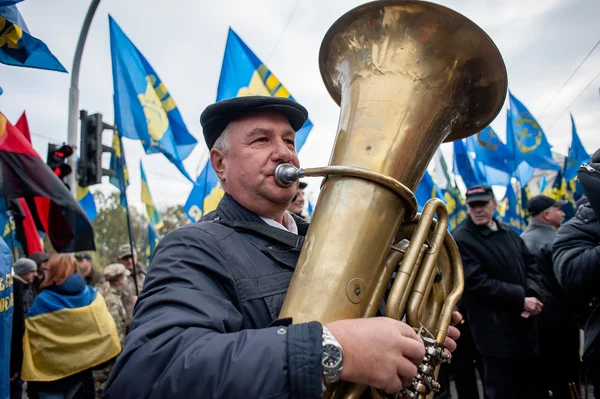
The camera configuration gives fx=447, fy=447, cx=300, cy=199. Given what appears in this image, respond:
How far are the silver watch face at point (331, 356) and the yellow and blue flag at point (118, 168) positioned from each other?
5.38 metres

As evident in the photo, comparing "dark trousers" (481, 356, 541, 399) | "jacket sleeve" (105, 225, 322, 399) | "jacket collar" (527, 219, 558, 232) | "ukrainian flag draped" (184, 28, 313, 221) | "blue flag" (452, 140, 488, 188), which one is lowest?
"dark trousers" (481, 356, 541, 399)

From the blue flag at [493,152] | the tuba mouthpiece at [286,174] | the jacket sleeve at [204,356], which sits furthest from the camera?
the blue flag at [493,152]

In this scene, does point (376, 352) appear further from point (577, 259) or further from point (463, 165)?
point (463, 165)

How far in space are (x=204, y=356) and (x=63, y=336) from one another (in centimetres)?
380

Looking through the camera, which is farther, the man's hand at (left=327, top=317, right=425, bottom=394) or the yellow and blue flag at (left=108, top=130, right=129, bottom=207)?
the yellow and blue flag at (left=108, top=130, right=129, bottom=207)

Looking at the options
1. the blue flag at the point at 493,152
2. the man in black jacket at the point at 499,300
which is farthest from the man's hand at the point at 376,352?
the blue flag at the point at 493,152

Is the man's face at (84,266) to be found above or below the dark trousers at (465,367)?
below

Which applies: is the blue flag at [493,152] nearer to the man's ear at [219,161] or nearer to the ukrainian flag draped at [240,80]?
the ukrainian flag draped at [240,80]

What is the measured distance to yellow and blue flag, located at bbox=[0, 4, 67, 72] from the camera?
10.2 ft

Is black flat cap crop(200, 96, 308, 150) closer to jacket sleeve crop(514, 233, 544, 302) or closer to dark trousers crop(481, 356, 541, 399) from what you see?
dark trousers crop(481, 356, 541, 399)

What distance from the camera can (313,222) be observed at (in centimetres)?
154

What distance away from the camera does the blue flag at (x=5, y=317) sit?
2.27 metres

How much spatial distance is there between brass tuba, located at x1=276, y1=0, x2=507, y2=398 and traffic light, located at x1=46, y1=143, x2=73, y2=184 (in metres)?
5.54

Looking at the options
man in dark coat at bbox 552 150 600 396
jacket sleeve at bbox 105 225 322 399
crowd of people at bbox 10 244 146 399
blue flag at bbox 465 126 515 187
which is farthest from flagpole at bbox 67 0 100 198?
blue flag at bbox 465 126 515 187
